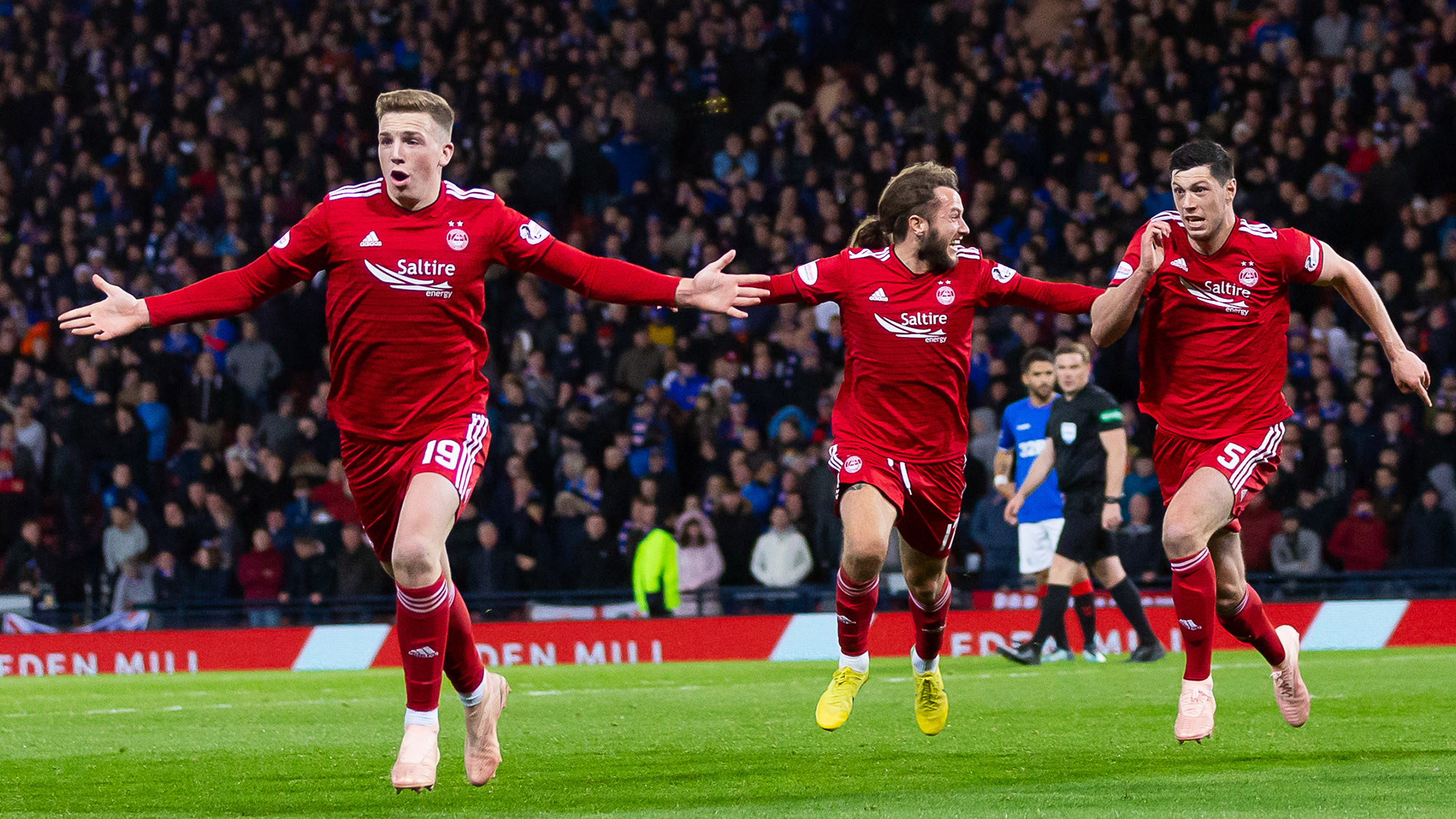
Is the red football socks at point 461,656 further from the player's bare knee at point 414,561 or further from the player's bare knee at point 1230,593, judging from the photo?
the player's bare knee at point 1230,593

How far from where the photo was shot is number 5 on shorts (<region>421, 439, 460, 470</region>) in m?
6.77

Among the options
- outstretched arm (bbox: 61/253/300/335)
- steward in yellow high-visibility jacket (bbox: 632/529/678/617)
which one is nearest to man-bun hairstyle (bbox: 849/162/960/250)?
outstretched arm (bbox: 61/253/300/335)

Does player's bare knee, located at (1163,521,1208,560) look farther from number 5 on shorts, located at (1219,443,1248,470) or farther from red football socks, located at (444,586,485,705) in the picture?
red football socks, located at (444,586,485,705)

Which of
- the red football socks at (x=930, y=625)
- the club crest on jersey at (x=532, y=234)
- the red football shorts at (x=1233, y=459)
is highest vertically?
the club crest on jersey at (x=532, y=234)

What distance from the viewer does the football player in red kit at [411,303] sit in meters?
6.73

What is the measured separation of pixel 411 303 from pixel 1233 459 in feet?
12.2

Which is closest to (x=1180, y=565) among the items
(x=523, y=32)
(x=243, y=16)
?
(x=523, y=32)

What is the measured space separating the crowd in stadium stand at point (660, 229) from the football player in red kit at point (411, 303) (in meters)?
10.4

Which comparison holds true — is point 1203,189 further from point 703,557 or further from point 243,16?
point 243,16

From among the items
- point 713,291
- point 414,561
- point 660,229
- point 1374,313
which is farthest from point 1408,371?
point 660,229

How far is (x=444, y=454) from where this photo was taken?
6.79 m

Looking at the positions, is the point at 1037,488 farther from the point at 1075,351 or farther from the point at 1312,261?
the point at 1312,261

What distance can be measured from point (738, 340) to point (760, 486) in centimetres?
209

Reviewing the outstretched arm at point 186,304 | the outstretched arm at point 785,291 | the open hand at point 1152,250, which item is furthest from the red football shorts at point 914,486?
the outstretched arm at point 186,304
